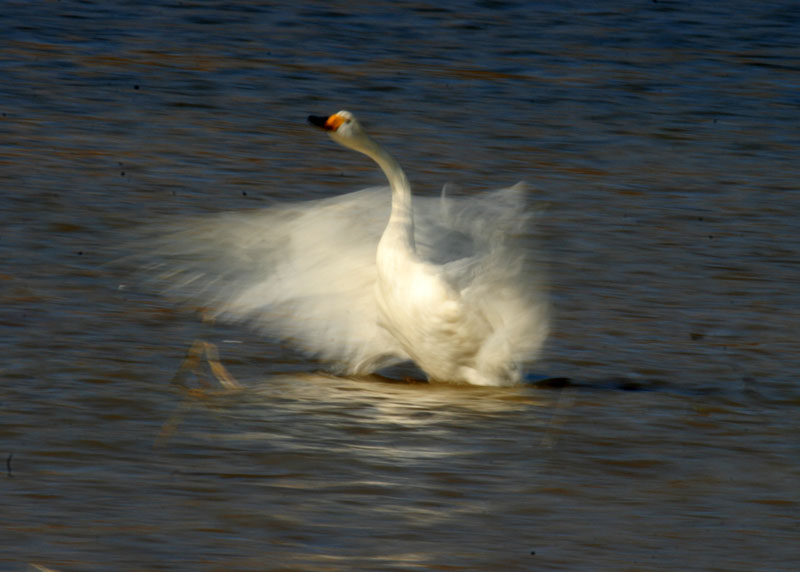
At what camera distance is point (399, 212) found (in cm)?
644

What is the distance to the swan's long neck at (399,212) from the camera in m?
6.40

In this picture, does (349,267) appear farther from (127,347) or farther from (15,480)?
(15,480)

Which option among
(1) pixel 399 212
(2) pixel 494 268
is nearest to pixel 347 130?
(1) pixel 399 212

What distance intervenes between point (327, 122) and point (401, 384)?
41.8 inches

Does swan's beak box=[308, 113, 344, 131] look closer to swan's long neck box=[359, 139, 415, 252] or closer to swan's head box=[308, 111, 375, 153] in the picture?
swan's head box=[308, 111, 375, 153]

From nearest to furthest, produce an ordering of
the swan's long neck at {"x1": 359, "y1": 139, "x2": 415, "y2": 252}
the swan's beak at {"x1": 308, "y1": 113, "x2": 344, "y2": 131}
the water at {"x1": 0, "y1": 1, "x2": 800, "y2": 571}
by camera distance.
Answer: the water at {"x1": 0, "y1": 1, "x2": 800, "y2": 571}
the swan's long neck at {"x1": 359, "y1": 139, "x2": 415, "y2": 252}
the swan's beak at {"x1": 308, "y1": 113, "x2": 344, "y2": 131}

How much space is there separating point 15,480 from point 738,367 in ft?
10.1

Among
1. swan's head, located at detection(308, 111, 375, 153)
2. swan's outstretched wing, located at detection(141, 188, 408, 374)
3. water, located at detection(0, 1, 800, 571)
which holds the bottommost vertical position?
water, located at detection(0, 1, 800, 571)

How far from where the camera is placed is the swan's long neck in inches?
252

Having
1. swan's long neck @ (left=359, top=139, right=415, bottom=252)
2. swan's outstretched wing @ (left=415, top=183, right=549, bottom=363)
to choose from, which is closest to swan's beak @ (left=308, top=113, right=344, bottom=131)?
swan's long neck @ (left=359, top=139, right=415, bottom=252)

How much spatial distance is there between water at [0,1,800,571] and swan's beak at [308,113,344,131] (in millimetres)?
959

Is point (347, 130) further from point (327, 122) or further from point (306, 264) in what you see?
point (306, 264)

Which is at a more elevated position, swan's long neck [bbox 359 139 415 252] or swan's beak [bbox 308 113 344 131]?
swan's beak [bbox 308 113 344 131]

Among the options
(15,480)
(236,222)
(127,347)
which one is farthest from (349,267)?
(15,480)
